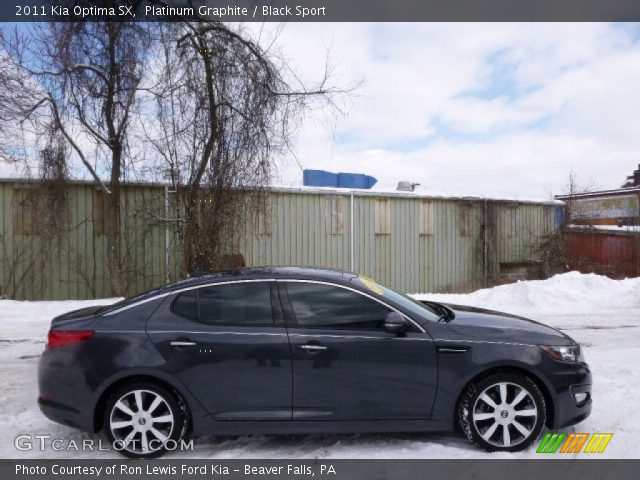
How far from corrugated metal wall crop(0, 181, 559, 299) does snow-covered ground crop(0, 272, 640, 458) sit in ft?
4.62

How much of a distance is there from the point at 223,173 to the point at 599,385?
7.42 m

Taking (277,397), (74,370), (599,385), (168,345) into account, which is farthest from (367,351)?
Result: (599,385)

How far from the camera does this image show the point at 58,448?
407cm

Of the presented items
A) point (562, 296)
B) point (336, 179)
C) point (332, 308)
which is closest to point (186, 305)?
point (332, 308)

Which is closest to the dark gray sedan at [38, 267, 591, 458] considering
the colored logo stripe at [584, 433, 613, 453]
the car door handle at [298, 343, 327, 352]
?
the car door handle at [298, 343, 327, 352]

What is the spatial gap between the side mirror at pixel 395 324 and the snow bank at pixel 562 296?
25.2 ft

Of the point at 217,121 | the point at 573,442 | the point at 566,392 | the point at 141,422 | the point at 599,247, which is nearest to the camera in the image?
the point at 141,422

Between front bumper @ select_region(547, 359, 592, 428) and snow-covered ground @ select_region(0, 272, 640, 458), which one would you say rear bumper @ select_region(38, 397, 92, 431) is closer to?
snow-covered ground @ select_region(0, 272, 640, 458)

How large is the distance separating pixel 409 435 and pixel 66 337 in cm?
300

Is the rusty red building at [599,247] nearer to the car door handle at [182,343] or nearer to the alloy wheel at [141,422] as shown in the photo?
the car door handle at [182,343]

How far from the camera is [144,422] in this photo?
151 inches

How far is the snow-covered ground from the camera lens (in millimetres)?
3936

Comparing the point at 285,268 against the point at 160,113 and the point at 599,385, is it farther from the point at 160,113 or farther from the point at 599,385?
the point at 160,113
